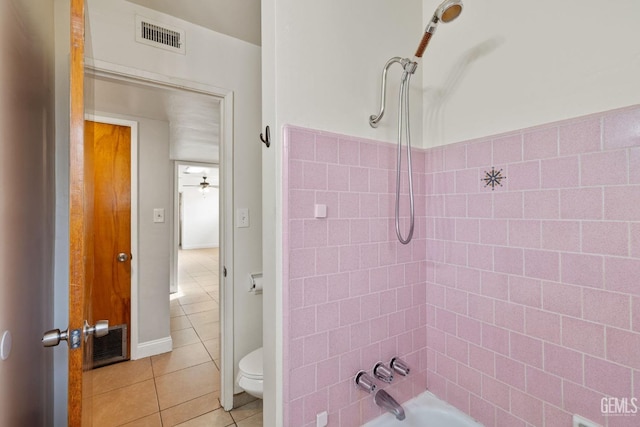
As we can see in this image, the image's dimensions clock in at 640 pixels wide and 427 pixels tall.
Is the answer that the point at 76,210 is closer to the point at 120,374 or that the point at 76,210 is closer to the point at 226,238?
the point at 226,238

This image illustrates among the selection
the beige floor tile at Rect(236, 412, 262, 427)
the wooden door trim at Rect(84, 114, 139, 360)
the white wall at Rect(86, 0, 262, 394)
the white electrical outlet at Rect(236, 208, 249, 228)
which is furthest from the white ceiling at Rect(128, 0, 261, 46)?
the beige floor tile at Rect(236, 412, 262, 427)

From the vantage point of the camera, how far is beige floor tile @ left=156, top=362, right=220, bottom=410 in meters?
1.91

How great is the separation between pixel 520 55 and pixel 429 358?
146cm

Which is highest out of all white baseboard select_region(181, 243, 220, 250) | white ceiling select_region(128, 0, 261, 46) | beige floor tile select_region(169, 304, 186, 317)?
white ceiling select_region(128, 0, 261, 46)

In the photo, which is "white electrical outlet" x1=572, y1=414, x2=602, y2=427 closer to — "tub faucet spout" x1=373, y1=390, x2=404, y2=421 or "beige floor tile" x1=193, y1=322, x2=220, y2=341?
"tub faucet spout" x1=373, y1=390, x2=404, y2=421

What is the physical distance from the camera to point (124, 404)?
6.07ft

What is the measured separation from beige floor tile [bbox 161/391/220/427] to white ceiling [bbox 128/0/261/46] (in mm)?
2445

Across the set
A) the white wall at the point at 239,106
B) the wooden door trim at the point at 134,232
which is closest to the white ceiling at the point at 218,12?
the white wall at the point at 239,106

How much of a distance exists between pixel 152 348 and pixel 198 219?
7.19 m

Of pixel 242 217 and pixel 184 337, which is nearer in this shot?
pixel 242 217

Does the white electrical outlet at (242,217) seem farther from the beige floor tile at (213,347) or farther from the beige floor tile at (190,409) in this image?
the beige floor tile at (213,347)

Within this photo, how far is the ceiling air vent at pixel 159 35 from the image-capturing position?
1.49m

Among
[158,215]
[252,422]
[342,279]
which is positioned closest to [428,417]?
[342,279]

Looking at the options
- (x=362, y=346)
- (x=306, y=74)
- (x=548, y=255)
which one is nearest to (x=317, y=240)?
(x=362, y=346)
